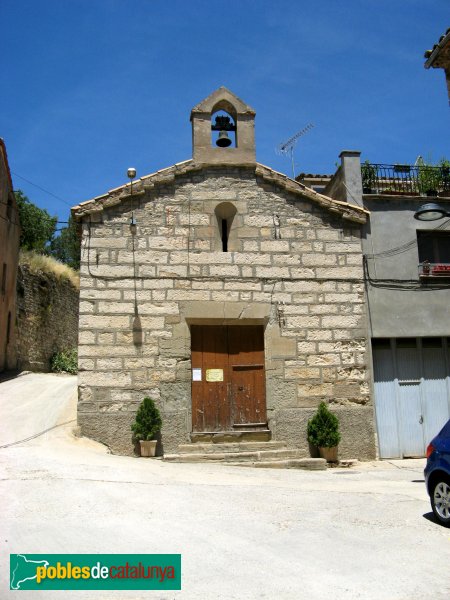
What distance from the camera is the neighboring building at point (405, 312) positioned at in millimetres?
12352

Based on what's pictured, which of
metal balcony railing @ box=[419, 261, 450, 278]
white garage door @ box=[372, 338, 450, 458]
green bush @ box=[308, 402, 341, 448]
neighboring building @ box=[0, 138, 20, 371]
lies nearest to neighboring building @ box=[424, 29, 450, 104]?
metal balcony railing @ box=[419, 261, 450, 278]

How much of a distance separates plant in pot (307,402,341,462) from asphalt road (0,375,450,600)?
1.19 metres

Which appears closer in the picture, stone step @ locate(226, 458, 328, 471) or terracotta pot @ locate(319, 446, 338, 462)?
stone step @ locate(226, 458, 328, 471)

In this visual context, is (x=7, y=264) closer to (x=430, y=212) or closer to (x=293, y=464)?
(x=293, y=464)

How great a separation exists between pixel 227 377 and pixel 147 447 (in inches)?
82.3

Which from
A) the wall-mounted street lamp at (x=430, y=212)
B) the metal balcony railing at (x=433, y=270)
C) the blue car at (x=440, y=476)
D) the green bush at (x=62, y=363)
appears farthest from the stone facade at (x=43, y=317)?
the blue car at (x=440, y=476)

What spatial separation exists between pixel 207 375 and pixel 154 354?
1140mm

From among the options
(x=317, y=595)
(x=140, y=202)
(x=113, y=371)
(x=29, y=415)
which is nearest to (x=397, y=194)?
(x=140, y=202)

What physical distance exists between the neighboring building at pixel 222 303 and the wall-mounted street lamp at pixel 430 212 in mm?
1232

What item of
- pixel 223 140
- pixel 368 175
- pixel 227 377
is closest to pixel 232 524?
pixel 227 377

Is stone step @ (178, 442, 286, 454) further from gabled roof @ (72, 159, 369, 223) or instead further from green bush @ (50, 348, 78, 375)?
green bush @ (50, 348, 78, 375)

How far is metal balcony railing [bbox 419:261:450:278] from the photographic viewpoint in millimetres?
12773

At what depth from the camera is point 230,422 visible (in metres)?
11.4

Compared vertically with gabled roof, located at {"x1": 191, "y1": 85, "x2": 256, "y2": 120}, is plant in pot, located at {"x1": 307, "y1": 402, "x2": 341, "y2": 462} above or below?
below
